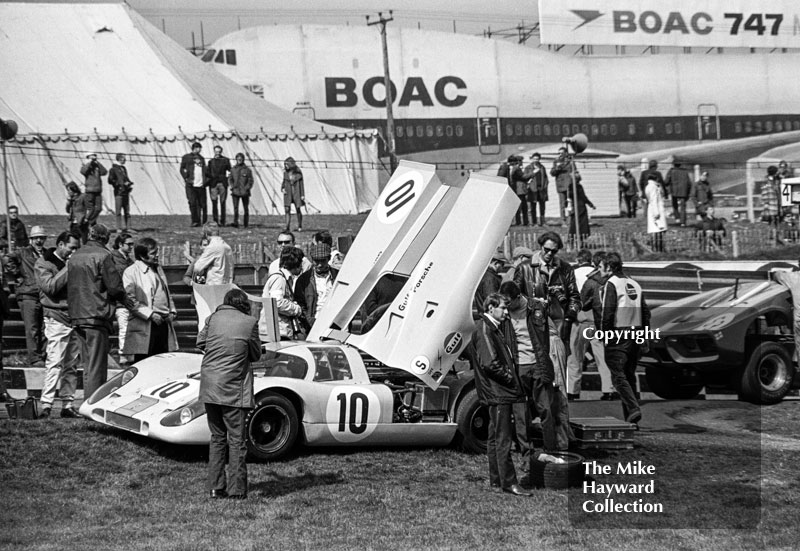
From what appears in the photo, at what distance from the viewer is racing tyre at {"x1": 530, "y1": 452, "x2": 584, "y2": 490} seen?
915 centimetres

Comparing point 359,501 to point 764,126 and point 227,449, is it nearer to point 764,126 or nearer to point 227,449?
point 227,449

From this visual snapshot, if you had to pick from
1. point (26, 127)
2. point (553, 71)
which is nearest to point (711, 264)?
point (26, 127)

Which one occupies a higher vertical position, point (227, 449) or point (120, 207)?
point (120, 207)

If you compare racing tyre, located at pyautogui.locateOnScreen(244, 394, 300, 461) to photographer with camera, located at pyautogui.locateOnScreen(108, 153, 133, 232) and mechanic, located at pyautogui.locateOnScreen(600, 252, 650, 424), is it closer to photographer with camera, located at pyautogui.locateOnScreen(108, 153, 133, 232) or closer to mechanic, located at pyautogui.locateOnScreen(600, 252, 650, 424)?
mechanic, located at pyautogui.locateOnScreen(600, 252, 650, 424)

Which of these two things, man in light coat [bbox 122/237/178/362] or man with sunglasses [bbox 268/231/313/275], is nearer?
man in light coat [bbox 122/237/178/362]

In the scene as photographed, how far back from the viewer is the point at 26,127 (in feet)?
84.7

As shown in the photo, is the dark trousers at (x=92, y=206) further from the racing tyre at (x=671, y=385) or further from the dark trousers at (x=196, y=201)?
the racing tyre at (x=671, y=385)

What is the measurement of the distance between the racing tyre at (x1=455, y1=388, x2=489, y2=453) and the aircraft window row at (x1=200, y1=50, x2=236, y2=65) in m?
35.4

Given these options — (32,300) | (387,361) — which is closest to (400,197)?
(387,361)

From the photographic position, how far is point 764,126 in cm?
5403

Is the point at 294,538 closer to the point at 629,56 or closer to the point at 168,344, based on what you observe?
the point at 168,344

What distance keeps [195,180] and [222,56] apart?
72.5 ft

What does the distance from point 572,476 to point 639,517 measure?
870 millimetres

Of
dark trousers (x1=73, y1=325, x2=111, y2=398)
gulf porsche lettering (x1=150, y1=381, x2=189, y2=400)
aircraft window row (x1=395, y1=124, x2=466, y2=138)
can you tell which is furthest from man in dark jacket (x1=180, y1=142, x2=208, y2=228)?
aircraft window row (x1=395, y1=124, x2=466, y2=138)
